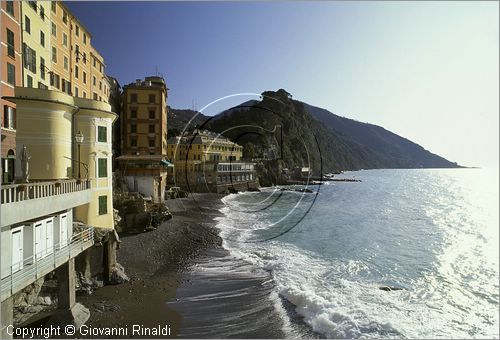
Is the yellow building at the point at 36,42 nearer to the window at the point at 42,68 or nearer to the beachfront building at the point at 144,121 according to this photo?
the window at the point at 42,68

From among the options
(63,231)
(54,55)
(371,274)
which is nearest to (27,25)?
(54,55)

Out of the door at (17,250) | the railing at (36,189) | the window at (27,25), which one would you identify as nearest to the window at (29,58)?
the window at (27,25)

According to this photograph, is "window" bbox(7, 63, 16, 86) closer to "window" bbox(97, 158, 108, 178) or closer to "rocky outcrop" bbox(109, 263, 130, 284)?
"window" bbox(97, 158, 108, 178)

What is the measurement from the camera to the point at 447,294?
24.1 meters

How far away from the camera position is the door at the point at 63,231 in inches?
633

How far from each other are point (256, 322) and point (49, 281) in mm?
12534

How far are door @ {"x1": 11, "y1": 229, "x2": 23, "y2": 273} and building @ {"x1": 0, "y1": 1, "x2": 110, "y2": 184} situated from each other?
785 centimetres

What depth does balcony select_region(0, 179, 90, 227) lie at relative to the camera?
11578 millimetres

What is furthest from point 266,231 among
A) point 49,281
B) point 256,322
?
point 49,281

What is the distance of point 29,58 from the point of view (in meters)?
25.9

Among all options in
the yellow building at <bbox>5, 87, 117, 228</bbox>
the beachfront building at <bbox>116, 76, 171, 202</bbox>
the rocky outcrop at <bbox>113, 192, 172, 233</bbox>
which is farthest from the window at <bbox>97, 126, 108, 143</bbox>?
the beachfront building at <bbox>116, 76, 171, 202</bbox>

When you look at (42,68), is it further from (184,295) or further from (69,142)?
(184,295)

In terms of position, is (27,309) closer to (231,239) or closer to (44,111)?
(44,111)

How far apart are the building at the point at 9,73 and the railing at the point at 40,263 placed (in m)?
6.45
